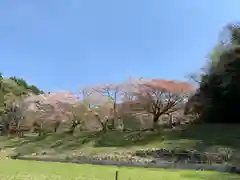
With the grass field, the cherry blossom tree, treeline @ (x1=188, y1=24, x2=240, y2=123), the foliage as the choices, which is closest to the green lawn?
the grass field

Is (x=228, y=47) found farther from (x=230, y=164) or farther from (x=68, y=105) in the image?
(x=68, y=105)

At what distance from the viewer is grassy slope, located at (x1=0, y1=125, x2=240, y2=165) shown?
2161 centimetres

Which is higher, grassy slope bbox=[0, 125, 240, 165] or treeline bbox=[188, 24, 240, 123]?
treeline bbox=[188, 24, 240, 123]

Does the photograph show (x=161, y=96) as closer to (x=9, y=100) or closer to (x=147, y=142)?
(x=147, y=142)

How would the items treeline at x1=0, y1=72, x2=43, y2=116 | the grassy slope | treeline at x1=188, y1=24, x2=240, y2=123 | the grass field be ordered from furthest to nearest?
1. treeline at x1=0, y1=72, x2=43, y2=116
2. treeline at x1=188, y1=24, x2=240, y2=123
3. the grassy slope
4. the grass field

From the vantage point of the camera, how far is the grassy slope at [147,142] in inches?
851

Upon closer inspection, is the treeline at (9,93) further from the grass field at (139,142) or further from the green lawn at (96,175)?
the green lawn at (96,175)

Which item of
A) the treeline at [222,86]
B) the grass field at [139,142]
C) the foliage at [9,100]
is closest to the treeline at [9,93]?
the foliage at [9,100]

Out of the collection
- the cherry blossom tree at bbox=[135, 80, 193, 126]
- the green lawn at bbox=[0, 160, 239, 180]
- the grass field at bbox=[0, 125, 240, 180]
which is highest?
the cherry blossom tree at bbox=[135, 80, 193, 126]

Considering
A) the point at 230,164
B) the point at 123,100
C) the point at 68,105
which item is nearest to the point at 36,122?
the point at 68,105

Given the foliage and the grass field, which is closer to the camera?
the grass field

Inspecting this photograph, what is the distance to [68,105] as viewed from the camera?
3656 cm

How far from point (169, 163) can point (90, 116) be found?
17.2 m

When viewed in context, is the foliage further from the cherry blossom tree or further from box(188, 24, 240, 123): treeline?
box(188, 24, 240, 123): treeline
